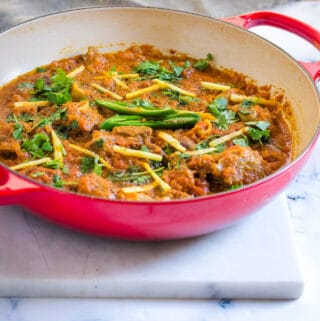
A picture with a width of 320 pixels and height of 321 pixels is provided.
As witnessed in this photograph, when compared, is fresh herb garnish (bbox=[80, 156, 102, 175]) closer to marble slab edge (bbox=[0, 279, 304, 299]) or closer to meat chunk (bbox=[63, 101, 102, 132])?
meat chunk (bbox=[63, 101, 102, 132])

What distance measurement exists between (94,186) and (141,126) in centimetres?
48

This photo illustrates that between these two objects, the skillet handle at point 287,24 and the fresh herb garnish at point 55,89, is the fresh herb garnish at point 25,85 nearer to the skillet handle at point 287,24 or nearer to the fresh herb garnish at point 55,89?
the fresh herb garnish at point 55,89

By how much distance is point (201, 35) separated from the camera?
10.2 feet

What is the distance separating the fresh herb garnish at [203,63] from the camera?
3.09 metres

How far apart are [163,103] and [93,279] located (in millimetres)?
996

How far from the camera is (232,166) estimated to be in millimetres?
2293

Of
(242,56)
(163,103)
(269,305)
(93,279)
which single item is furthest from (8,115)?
(269,305)

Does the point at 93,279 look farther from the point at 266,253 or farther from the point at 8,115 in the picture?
the point at 8,115

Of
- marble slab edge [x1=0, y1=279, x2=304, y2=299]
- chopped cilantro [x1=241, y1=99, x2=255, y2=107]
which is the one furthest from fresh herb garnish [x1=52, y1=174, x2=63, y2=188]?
chopped cilantro [x1=241, y1=99, x2=255, y2=107]

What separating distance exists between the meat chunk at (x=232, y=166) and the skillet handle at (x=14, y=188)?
2.22 ft

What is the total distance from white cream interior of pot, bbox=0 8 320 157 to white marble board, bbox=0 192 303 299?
31.3 inches

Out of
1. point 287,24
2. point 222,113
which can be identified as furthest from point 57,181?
point 287,24

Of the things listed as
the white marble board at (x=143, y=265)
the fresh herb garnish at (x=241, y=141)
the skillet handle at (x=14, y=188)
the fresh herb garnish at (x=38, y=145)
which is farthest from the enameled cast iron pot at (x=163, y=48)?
the fresh herb garnish at (x=38, y=145)

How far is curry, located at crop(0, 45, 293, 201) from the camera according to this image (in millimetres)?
2285
